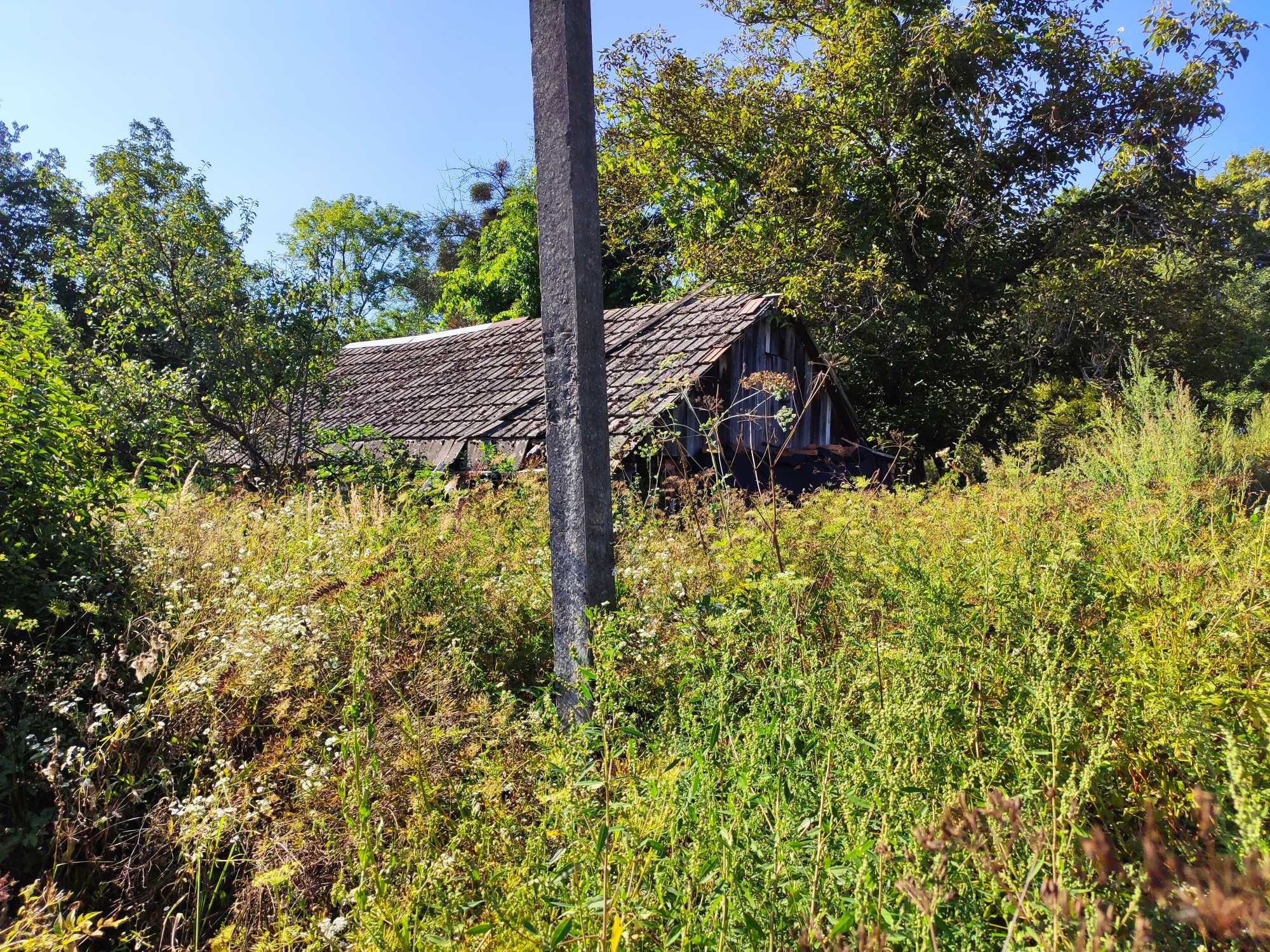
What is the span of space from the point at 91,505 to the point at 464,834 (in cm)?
335

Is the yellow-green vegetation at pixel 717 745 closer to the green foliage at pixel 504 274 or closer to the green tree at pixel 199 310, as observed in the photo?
the green tree at pixel 199 310

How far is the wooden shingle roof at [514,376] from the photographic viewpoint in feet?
30.2

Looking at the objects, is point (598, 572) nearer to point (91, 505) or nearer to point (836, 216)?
point (91, 505)

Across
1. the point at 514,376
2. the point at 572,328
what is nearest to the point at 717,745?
the point at 572,328

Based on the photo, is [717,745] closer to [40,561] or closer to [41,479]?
[40,561]

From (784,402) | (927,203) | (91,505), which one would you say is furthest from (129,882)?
(927,203)

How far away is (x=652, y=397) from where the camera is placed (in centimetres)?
745

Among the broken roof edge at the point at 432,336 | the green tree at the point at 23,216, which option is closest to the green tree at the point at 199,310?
the broken roof edge at the point at 432,336

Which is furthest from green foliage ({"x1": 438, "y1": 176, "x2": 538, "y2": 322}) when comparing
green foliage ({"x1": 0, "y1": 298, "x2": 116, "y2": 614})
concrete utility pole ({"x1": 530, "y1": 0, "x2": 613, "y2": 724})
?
concrete utility pole ({"x1": 530, "y1": 0, "x2": 613, "y2": 724})

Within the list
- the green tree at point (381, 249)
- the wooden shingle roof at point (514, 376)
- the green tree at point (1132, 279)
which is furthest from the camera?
A: the green tree at point (381, 249)

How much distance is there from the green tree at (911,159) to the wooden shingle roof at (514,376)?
5.94 metres

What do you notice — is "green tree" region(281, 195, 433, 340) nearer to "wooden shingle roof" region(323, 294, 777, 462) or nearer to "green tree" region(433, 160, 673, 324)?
"green tree" region(433, 160, 673, 324)

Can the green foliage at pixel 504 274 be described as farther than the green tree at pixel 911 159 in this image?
Yes

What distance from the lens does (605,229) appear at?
2097cm
